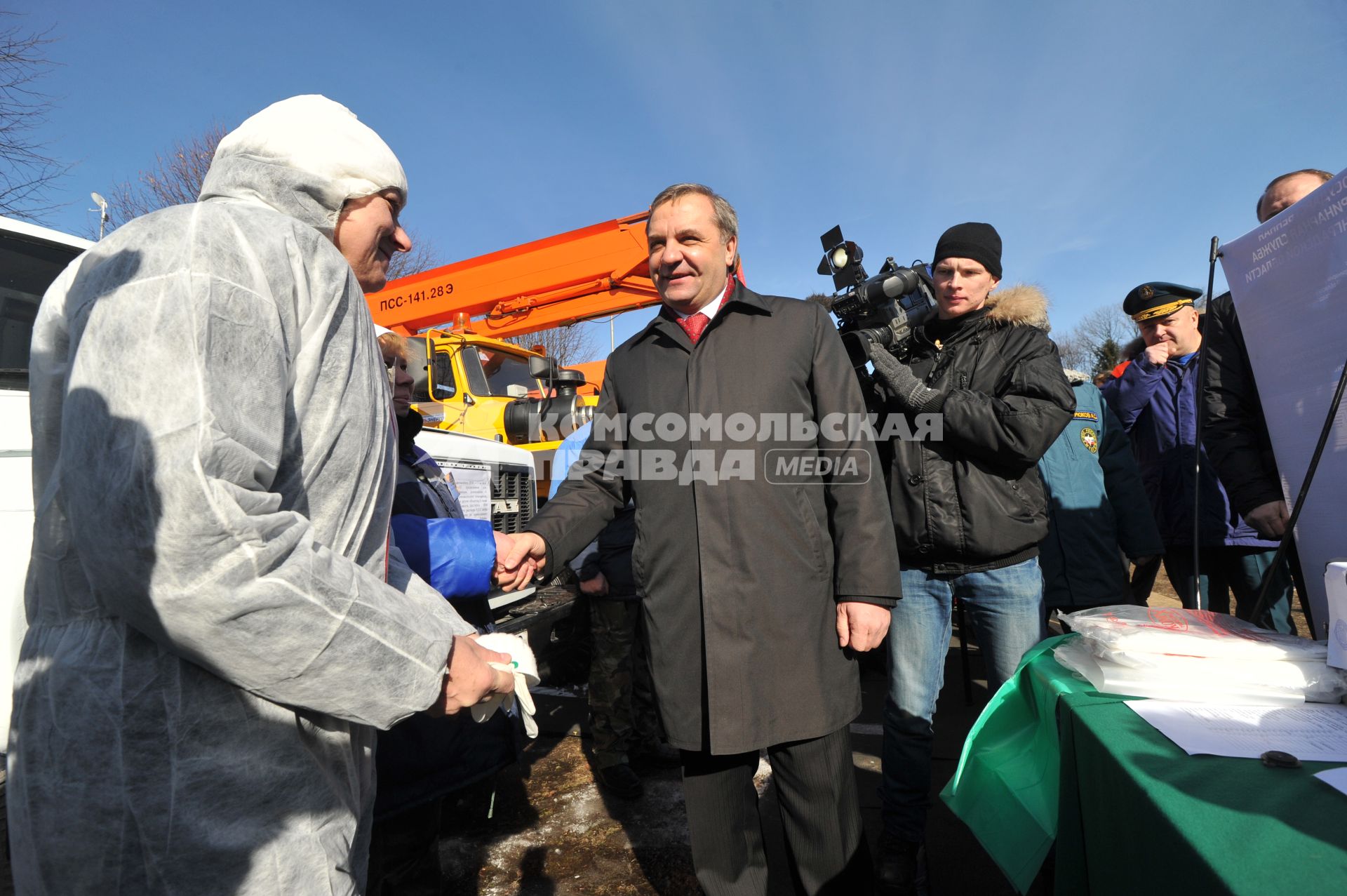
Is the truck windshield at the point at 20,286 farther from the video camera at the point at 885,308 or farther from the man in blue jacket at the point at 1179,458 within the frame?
the man in blue jacket at the point at 1179,458

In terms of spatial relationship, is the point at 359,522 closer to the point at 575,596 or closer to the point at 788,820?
the point at 788,820

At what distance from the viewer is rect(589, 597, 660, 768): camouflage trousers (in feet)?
10.9

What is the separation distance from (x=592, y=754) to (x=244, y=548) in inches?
133

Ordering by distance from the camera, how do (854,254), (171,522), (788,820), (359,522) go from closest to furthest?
(171,522)
(359,522)
(788,820)
(854,254)

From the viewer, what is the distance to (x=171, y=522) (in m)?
0.78

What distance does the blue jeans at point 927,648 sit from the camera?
2.31 m

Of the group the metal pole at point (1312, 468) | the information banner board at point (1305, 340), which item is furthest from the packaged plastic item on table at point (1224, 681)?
the information banner board at point (1305, 340)

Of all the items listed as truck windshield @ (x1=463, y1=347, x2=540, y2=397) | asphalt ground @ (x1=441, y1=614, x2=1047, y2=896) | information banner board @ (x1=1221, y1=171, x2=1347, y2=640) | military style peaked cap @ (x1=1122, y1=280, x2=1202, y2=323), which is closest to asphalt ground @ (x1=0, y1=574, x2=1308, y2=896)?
asphalt ground @ (x1=441, y1=614, x2=1047, y2=896)

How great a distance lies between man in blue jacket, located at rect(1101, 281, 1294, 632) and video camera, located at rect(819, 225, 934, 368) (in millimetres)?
1819

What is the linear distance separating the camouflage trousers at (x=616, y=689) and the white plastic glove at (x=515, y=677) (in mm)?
2005

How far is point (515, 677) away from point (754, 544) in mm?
847

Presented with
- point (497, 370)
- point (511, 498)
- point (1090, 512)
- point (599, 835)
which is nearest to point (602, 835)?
point (599, 835)

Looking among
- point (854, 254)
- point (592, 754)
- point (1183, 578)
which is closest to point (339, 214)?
point (854, 254)

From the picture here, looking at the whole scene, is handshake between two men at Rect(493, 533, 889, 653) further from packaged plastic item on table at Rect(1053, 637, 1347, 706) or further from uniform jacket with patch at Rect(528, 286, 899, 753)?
packaged plastic item on table at Rect(1053, 637, 1347, 706)
